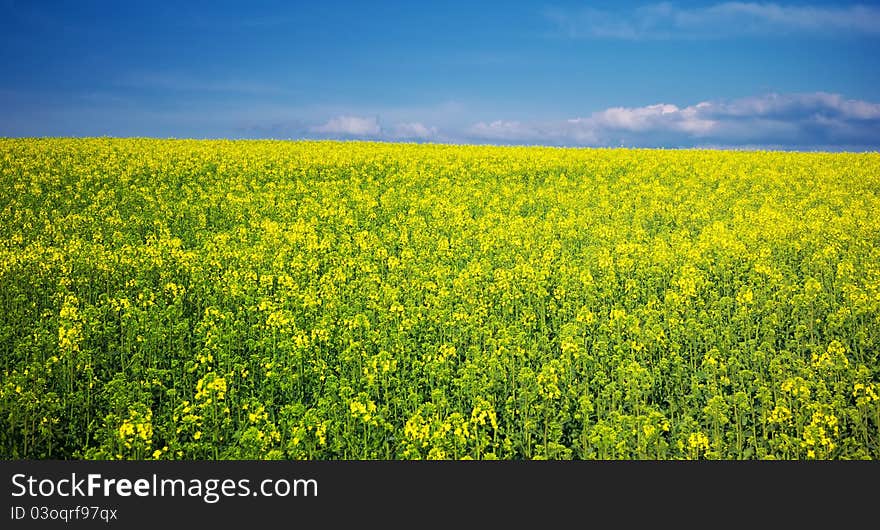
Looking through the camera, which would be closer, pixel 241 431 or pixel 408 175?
pixel 241 431

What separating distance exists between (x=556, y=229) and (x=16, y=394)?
575 inches

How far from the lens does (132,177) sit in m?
28.2

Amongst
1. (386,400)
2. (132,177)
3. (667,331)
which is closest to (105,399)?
(386,400)

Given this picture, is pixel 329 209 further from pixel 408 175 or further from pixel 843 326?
pixel 843 326

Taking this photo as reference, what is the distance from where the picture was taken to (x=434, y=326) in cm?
1153

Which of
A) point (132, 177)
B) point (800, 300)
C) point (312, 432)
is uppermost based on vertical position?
point (132, 177)

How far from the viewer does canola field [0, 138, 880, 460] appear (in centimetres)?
801

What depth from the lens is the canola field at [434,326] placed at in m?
8.01

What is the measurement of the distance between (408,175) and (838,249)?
17792 millimetres

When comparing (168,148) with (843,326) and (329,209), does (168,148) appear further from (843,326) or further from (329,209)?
(843,326)

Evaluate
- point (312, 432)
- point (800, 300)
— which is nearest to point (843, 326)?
point (800, 300)

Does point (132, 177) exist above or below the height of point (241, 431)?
above

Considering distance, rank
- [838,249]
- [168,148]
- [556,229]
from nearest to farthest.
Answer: [838,249], [556,229], [168,148]

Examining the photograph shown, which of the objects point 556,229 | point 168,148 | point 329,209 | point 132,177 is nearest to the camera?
point 556,229
